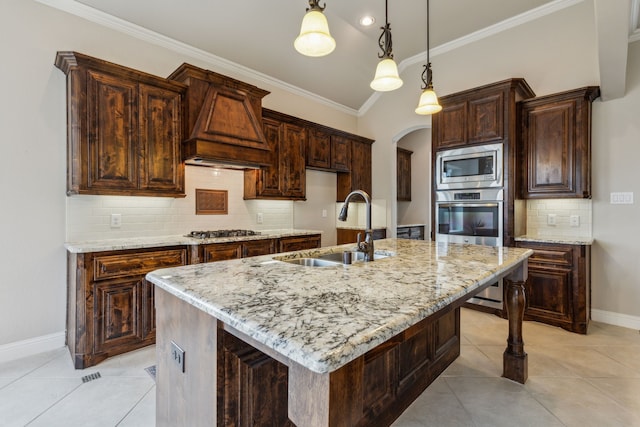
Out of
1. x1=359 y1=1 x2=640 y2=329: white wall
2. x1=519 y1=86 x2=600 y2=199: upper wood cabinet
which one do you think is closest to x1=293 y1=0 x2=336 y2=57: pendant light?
x1=519 y1=86 x2=600 y2=199: upper wood cabinet

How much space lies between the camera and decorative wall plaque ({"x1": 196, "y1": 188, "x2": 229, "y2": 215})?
3559 mm

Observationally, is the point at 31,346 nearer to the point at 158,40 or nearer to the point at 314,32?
the point at 158,40

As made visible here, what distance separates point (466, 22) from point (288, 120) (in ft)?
8.34

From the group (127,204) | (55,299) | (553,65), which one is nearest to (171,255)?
(127,204)

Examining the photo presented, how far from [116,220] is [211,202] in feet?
3.25

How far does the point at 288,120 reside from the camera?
4.12m

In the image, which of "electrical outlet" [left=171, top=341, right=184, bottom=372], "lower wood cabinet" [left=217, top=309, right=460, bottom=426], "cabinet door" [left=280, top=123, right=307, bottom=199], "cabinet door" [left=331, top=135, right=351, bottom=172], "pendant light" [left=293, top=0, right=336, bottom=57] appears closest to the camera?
"lower wood cabinet" [left=217, top=309, right=460, bottom=426]

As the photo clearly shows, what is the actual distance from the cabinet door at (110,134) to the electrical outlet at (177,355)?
1.97 meters

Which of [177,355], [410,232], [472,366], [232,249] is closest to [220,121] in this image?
[232,249]

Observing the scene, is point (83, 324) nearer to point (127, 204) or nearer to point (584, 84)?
point (127, 204)

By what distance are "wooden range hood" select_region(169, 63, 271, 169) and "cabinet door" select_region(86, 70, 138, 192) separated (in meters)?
0.49

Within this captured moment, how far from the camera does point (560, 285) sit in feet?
10.3

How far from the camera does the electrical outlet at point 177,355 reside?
1.24m

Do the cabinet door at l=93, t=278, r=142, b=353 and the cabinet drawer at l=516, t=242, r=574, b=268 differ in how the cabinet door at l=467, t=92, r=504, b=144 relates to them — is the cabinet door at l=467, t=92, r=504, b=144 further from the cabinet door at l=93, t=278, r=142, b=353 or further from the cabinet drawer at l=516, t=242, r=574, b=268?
the cabinet door at l=93, t=278, r=142, b=353
